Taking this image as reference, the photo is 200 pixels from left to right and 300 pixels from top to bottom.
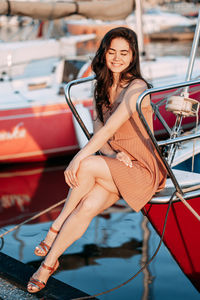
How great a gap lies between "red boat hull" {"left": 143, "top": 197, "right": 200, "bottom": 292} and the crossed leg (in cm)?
34

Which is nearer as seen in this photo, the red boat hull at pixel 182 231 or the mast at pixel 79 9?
the red boat hull at pixel 182 231

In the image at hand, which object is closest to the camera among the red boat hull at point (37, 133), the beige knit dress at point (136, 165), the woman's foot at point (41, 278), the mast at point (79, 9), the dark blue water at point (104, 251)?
the beige knit dress at point (136, 165)

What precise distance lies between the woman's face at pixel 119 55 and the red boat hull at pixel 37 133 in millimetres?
3974

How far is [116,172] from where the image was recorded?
2814mm

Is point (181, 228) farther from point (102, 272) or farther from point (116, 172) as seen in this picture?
point (102, 272)

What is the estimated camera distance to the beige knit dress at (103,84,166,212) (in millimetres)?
2812

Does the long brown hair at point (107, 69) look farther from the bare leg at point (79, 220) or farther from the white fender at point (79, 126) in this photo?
the white fender at point (79, 126)

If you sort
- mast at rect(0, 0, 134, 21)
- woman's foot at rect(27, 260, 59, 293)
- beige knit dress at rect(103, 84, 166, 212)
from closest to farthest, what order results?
beige knit dress at rect(103, 84, 166, 212)
woman's foot at rect(27, 260, 59, 293)
mast at rect(0, 0, 134, 21)

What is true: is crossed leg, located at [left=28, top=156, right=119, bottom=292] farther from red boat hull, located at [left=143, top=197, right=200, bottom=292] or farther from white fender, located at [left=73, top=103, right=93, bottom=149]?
white fender, located at [left=73, top=103, right=93, bottom=149]

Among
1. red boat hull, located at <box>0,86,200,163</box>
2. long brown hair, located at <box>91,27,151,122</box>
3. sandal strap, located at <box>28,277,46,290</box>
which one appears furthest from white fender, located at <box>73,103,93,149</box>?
sandal strap, located at <box>28,277,46,290</box>

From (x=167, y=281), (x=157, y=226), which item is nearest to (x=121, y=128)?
(x=157, y=226)

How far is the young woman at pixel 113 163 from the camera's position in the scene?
9.27ft

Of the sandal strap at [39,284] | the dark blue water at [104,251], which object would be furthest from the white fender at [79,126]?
the sandal strap at [39,284]

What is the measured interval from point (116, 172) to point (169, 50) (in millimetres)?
19303
